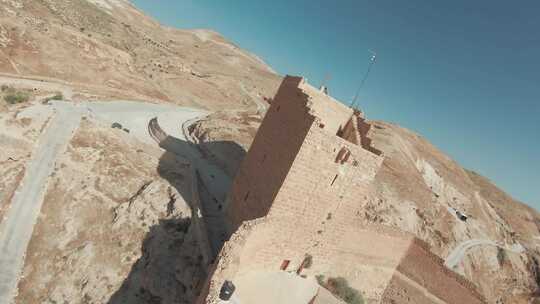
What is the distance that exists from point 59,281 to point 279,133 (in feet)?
43.5

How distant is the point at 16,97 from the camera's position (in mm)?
33375

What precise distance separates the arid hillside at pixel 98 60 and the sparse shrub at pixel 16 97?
5.19m

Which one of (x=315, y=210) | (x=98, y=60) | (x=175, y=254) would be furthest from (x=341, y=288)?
(x=98, y=60)

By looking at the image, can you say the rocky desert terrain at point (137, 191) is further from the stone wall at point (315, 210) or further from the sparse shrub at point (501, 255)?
the stone wall at point (315, 210)

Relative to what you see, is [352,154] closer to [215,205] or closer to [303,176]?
[303,176]

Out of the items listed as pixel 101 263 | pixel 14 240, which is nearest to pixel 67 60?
pixel 14 240

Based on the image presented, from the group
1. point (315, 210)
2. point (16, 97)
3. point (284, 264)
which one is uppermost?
point (315, 210)

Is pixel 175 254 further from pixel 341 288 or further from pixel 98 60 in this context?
pixel 98 60

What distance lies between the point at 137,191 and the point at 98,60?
41.8m

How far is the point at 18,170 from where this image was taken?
2366cm

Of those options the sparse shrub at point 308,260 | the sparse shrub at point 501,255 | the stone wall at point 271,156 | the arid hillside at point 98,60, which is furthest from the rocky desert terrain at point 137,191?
the sparse shrub at point 308,260

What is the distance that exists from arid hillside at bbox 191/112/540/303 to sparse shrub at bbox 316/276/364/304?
30.3ft

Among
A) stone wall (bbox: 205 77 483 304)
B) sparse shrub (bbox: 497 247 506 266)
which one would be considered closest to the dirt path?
stone wall (bbox: 205 77 483 304)

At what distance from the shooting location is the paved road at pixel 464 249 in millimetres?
35725
